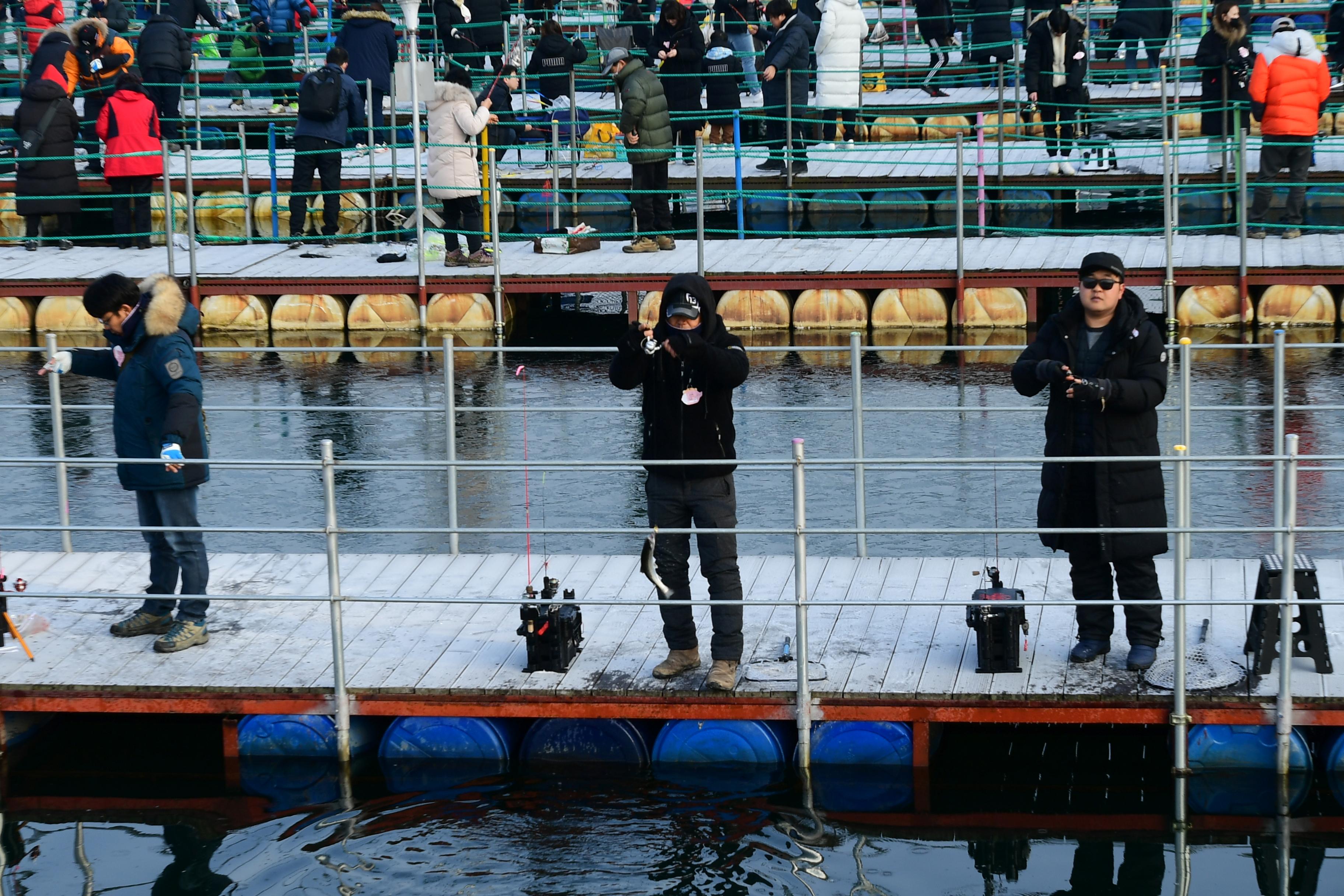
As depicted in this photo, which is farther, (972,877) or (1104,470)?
(1104,470)

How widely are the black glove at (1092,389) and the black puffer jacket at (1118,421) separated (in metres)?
0.06

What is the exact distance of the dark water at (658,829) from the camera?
23.7 ft

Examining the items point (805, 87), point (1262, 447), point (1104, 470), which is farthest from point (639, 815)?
point (805, 87)

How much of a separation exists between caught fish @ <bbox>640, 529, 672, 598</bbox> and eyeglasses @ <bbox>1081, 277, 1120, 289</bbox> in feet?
7.09

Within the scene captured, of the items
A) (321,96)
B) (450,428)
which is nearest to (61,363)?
(450,428)

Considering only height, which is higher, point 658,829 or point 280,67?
point 280,67

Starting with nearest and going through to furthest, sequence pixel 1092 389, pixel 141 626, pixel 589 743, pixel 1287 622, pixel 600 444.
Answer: pixel 1287 622 → pixel 1092 389 → pixel 589 743 → pixel 141 626 → pixel 600 444

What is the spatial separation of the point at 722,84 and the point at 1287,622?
16194 millimetres

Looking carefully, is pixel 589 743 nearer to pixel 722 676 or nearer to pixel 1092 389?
pixel 722 676

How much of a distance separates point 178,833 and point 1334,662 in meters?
5.22

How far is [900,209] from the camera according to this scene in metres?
22.3

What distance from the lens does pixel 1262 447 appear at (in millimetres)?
13266

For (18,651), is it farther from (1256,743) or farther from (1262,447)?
(1262,447)

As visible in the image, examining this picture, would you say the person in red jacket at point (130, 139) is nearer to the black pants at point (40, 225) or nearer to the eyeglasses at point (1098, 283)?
the black pants at point (40, 225)
